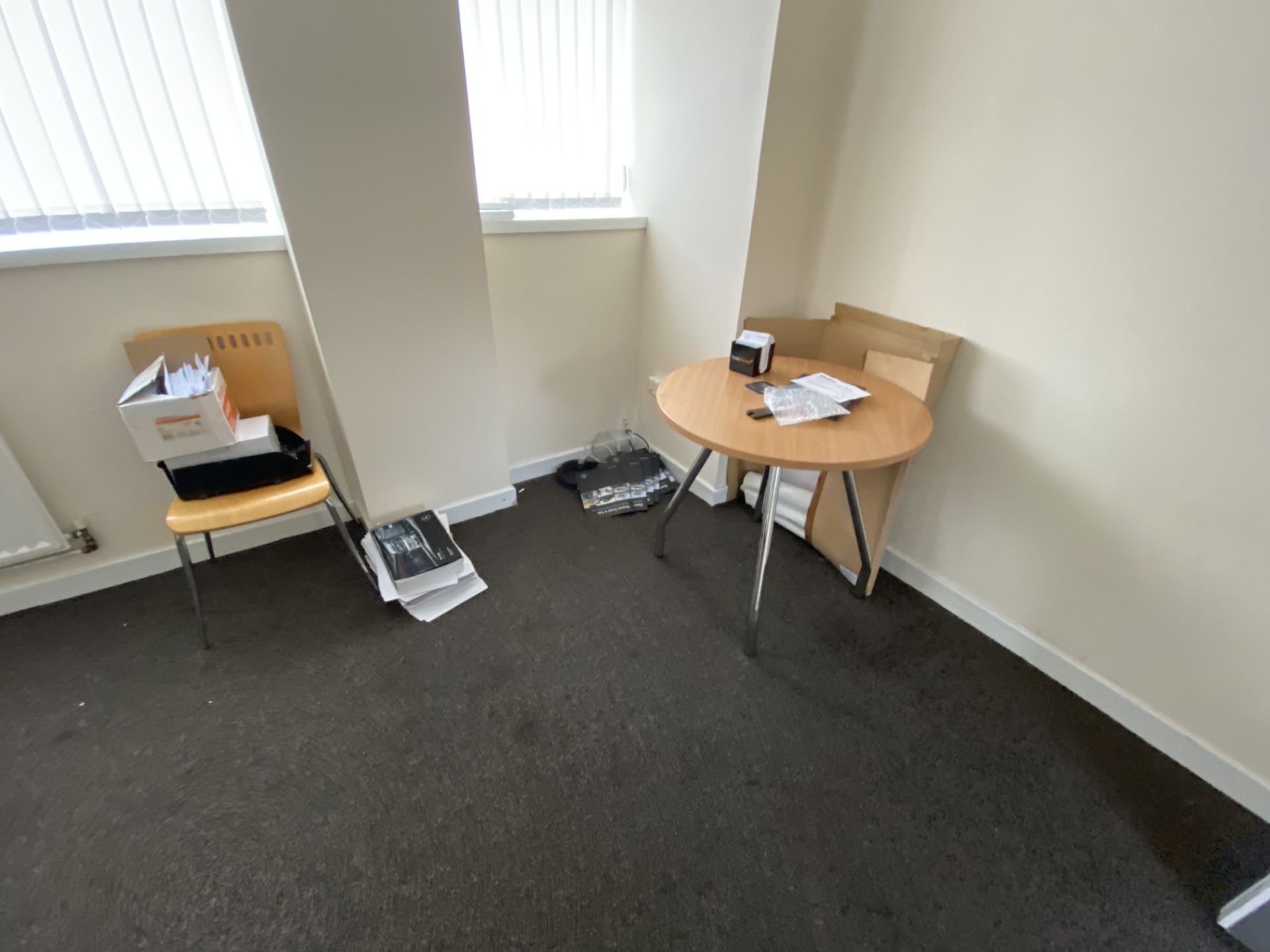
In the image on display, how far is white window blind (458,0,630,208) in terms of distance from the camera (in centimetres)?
174

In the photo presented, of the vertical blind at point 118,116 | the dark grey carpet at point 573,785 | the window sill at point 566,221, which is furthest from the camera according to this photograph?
the window sill at point 566,221

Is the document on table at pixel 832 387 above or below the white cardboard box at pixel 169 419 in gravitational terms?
above

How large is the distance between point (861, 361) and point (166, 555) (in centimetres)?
245

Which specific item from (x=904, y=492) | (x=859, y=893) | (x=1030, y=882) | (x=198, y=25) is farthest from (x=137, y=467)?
(x=1030, y=882)

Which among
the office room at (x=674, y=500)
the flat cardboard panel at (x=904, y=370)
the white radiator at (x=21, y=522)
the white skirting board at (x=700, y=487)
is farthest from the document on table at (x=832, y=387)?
the white radiator at (x=21, y=522)

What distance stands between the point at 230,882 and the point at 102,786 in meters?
0.46

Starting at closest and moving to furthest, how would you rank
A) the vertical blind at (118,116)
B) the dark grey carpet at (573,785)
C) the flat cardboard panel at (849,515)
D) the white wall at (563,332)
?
the dark grey carpet at (573,785) < the vertical blind at (118,116) < the flat cardboard panel at (849,515) < the white wall at (563,332)

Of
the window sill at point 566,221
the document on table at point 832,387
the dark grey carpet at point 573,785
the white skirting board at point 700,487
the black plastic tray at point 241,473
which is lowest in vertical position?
the dark grey carpet at point 573,785

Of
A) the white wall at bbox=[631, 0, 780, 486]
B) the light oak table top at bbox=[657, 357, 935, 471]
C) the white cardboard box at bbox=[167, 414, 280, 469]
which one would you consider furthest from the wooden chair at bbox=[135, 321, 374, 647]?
the white wall at bbox=[631, 0, 780, 486]

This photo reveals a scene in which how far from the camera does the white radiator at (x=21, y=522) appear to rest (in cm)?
147

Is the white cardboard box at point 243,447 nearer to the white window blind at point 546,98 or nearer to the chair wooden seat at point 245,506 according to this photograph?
the chair wooden seat at point 245,506

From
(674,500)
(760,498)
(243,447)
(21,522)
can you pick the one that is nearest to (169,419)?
(243,447)

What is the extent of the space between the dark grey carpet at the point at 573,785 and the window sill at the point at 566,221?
1.27 m

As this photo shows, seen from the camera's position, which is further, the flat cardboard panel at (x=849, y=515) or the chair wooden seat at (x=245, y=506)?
the flat cardboard panel at (x=849, y=515)
